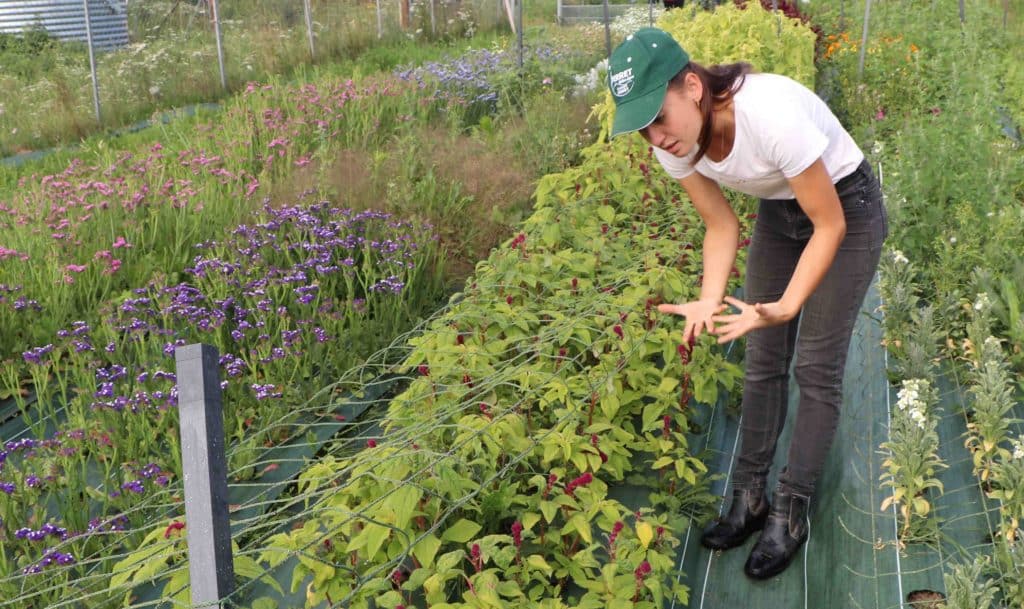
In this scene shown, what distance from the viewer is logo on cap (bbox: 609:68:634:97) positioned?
6.94 feet

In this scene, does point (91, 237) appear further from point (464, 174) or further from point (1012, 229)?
point (1012, 229)

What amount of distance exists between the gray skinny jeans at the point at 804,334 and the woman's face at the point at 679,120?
0.50 meters

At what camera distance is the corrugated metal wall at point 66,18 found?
1279 cm

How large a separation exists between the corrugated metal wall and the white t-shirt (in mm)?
12034

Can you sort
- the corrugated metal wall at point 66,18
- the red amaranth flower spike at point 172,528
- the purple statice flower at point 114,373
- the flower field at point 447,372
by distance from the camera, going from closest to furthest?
the red amaranth flower spike at point 172,528 < the flower field at point 447,372 < the purple statice flower at point 114,373 < the corrugated metal wall at point 66,18

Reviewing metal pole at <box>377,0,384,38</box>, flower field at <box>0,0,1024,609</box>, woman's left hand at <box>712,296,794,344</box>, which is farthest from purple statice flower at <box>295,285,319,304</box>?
metal pole at <box>377,0,384,38</box>

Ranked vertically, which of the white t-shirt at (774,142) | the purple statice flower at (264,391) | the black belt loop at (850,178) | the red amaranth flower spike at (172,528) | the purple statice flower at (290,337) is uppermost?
the white t-shirt at (774,142)

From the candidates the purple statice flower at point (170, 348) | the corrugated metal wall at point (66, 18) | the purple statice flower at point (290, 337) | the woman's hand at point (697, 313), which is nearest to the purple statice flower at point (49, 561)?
the purple statice flower at point (170, 348)

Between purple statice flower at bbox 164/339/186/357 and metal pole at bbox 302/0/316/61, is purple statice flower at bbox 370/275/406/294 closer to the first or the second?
purple statice flower at bbox 164/339/186/357

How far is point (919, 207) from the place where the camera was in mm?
4598

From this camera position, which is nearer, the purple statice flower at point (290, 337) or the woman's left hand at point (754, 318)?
the woman's left hand at point (754, 318)

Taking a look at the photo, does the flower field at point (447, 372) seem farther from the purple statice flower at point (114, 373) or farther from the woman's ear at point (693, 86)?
the woman's ear at point (693, 86)

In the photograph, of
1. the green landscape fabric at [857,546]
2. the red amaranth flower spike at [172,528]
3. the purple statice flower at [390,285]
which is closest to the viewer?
the red amaranth flower spike at [172,528]

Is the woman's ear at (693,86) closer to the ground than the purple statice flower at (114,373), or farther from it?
farther from it
